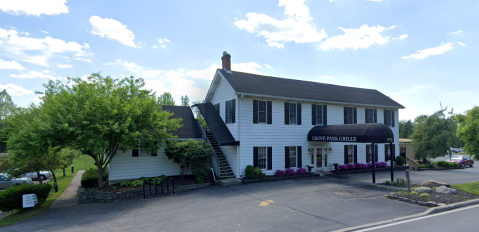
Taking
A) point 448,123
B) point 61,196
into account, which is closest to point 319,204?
point 61,196

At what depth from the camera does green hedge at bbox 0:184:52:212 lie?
11703 millimetres

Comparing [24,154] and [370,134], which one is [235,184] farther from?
[24,154]

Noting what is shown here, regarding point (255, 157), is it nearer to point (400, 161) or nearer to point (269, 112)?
point (269, 112)

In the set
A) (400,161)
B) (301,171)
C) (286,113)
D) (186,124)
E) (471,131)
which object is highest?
(286,113)

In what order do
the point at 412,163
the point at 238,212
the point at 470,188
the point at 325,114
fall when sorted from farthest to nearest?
the point at 412,163 → the point at 325,114 → the point at 470,188 → the point at 238,212

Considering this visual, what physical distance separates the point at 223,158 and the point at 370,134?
9.87 m

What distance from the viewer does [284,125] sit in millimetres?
18562

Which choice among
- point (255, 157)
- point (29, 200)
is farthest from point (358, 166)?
point (29, 200)

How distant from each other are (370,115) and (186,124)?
16.4 metres

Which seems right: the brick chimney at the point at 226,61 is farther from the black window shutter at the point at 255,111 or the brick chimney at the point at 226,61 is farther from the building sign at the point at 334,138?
the building sign at the point at 334,138

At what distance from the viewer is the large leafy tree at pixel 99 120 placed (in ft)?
40.9

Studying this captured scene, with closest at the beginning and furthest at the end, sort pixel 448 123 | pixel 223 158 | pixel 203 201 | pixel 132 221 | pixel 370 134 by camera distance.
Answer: pixel 132 221
pixel 203 201
pixel 370 134
pixel 223 158
pixel 448 123

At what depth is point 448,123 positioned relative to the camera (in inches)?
1112

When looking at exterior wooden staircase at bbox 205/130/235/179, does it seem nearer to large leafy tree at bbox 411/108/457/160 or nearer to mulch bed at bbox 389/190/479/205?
mulch bed at bbox 389/190/479/205
